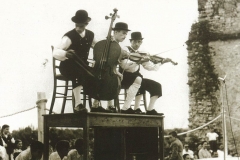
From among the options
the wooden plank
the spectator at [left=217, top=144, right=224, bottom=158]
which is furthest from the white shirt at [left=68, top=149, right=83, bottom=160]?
the spectator at [left=217, top=144, right=224, bottom=158]

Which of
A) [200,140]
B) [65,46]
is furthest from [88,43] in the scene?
[200,140]

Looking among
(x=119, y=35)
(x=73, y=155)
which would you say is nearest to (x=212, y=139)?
(x=73, y=155)

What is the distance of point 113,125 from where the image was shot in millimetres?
5488

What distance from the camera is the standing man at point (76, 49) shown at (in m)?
5.26

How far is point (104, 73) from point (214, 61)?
957cm

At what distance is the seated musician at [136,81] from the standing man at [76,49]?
0.88 meters

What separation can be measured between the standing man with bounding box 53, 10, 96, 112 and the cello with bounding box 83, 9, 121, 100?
0.49 ft

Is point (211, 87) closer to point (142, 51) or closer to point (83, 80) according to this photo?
point (142, 51)

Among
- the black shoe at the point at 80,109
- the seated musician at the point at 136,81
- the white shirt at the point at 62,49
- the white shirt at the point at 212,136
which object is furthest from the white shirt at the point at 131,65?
the white shirt at the point at 212,136

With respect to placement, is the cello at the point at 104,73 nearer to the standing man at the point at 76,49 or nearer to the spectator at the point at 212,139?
the standing man at the point at 76,49

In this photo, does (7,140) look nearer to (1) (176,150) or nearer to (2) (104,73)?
(2) (104,73)

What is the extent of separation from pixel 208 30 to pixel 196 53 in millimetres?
926

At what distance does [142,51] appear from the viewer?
629 centimetres

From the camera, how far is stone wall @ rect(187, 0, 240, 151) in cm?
1368
